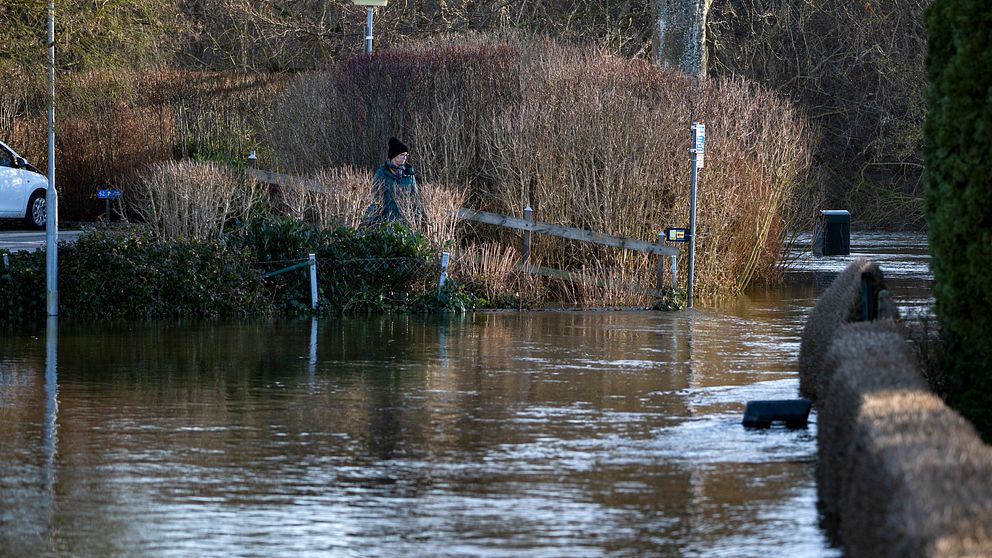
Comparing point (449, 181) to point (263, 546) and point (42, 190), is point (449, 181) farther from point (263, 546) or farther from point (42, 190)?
point (263, 546)

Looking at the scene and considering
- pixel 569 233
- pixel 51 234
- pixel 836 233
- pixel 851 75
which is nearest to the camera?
pixel 51 234

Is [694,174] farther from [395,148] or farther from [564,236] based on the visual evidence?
[395,148]

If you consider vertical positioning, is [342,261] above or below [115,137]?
below

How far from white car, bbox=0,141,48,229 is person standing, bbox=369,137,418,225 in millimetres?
9371

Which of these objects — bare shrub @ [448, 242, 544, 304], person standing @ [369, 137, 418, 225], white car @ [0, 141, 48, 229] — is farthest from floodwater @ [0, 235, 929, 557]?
white car @ [0, 141, 48, 229]

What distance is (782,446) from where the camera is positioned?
33.8 feet

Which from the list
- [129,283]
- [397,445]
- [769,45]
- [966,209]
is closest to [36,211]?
[129,283]

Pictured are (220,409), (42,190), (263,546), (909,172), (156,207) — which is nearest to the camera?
(263,546)

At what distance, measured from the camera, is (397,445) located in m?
10.3

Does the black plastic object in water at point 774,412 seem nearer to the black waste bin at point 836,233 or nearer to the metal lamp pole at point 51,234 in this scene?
the metal lamp pole at point 51,234

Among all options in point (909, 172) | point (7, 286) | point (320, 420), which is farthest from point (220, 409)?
point (909, 172)

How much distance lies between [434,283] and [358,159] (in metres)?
3.73

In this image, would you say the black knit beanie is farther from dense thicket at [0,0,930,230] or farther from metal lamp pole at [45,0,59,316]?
dense thicket at [0,0,930,230]

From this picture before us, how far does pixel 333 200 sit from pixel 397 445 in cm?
1000
